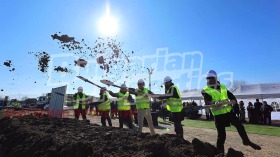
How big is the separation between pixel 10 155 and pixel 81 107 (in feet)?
A: 19.5

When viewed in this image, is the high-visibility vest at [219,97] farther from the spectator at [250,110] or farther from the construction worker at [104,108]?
the spectator at [250,110]

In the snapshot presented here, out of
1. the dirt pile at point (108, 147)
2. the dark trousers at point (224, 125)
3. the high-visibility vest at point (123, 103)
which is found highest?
the high-visibility vest at point (123, 103)


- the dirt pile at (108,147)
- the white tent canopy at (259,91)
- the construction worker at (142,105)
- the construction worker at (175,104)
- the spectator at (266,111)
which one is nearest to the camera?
the dirt pile at (108,147)

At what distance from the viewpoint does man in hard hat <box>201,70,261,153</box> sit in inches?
212

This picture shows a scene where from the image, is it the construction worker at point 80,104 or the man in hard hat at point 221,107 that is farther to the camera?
the construction worker at point 80,104

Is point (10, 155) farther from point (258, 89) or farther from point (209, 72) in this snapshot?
point (258, 89)

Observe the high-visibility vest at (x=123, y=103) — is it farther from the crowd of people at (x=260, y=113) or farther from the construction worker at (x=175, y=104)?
the crowd of people at (x=260, y=113)

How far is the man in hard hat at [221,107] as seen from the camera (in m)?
5.38

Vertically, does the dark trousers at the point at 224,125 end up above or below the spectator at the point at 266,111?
below

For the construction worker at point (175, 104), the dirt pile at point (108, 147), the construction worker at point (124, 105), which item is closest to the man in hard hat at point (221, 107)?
the dirt pile at point (108, 147)

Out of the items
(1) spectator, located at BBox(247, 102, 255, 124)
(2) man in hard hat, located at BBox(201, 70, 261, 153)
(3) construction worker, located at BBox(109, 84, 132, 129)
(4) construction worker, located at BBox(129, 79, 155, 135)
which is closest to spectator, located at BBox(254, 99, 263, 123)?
(1) spectator, located at BBox(247, 102, 255, 124)

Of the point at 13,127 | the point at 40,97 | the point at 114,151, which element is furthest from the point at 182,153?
the point at 40,97

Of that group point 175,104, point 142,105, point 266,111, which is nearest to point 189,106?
point 175,104

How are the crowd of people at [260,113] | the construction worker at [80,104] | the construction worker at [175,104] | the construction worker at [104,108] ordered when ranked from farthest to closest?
the crowd of people at [260,113] < the construction worker at [80,104] < the construction worker at [104,108] < the construction worker at [175,104]
